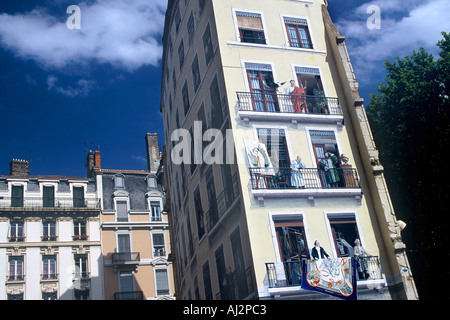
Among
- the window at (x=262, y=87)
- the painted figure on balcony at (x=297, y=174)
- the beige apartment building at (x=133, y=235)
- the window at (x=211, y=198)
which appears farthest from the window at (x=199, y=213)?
the beige apartment building at (x=133, y=235)

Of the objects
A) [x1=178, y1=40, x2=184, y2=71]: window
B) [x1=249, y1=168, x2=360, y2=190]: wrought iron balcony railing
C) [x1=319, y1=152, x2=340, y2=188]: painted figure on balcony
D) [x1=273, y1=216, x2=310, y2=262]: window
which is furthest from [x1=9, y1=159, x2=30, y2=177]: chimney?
[x1=319, y1=152, x2=340, y2=188]: painted figure on balcony

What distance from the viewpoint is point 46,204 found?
33.1 meters

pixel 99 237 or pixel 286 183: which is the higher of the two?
pixel 99 237

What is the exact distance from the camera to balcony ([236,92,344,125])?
20.6m

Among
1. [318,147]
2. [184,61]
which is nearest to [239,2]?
[184,61]

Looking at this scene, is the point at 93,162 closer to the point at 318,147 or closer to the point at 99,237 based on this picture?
the point at 99,237

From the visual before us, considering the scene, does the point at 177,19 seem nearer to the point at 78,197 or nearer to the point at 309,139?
the point at 309,139

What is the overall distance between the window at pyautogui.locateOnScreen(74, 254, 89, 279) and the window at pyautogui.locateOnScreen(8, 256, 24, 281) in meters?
3.04

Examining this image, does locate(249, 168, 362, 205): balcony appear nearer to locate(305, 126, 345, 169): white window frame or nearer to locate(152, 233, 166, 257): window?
locate(305, 126, 345, 169): white window frame

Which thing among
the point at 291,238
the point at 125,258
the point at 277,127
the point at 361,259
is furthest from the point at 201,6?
the point at 125,258

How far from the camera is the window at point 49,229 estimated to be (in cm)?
3196

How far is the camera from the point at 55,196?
3334cm

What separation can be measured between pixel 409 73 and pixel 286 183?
13.3 meters

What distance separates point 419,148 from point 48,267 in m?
21.2
